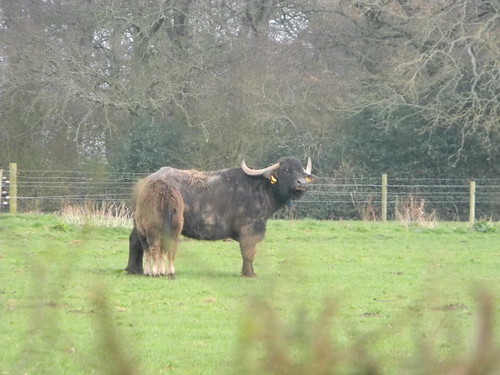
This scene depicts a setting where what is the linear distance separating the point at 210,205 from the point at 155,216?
1425 millimetres

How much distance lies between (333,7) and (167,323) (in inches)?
1045

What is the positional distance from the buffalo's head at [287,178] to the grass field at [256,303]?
110 cm

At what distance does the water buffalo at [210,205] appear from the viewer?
554 inches

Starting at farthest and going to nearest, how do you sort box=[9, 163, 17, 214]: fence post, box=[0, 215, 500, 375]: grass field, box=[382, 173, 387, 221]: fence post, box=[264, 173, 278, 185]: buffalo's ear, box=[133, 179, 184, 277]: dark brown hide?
box=[382, 173, 387, 221]: fence post → box=[9, 163, 17, 214]: fence post → box=[264, 173, 278, 185]: buffalo's ear → box=[133, 179, 184, 277]: dark brown hide → box=[0, 215, 500, 375]: grass field

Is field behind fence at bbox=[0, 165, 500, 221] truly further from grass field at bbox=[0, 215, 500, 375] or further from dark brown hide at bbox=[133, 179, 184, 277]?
dark brown hide at bbox=[133, 179, 184, 277]

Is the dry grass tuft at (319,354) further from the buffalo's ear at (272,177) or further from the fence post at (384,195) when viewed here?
the fence post at (384,195)

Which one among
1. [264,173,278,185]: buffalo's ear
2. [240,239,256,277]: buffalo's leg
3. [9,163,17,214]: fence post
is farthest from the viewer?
[9,163,17,214]: fence post

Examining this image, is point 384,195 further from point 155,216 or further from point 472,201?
point 155,216

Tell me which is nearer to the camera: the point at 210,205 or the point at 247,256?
the point at 247,256

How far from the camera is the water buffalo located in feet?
46.1

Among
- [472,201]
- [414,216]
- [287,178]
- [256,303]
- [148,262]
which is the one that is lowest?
[148,262]

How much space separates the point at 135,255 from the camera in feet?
47.9

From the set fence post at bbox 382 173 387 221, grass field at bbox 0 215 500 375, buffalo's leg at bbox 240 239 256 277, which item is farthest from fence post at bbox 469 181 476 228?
buffalo's leg at bbox 240 239 256 277

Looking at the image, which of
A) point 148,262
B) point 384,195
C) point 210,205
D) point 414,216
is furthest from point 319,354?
point 384,195
